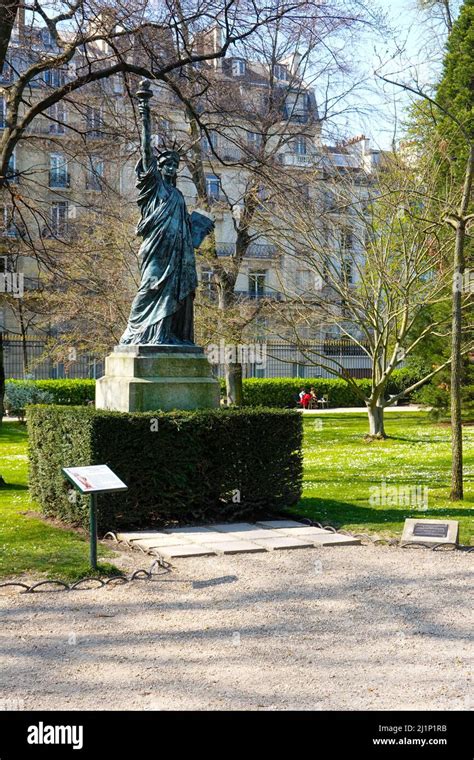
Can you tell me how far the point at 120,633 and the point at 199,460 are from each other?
390cm

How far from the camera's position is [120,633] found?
18.9ft

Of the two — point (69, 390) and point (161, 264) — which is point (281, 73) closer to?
point (69, 390)

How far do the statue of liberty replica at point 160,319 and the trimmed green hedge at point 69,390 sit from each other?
2092cm

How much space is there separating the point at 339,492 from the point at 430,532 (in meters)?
3.59

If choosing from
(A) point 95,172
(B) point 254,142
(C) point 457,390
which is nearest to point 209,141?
(A) point 95,172

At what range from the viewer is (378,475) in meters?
14.1

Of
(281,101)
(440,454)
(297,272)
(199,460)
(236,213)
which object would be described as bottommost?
(440,454)

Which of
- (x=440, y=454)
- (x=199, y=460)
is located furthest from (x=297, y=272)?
(x=199, y=460)

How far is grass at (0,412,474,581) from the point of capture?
8.09 m

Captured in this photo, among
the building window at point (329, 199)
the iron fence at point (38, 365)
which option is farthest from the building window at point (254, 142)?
the iron fence at point (38, 365)

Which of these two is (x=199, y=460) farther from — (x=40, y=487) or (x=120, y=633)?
(x=120, y=633)

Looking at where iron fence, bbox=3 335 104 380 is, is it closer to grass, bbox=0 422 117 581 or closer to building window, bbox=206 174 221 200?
building window, bbox=206 174 221 200

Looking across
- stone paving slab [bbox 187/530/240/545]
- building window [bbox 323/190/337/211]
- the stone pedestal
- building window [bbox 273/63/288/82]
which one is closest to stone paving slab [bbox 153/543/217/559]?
stone paving slab [bbox 187/530/240/545]

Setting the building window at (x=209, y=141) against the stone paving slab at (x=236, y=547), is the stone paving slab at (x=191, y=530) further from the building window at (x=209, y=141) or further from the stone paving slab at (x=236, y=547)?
the building window at (x=209, y=141)
